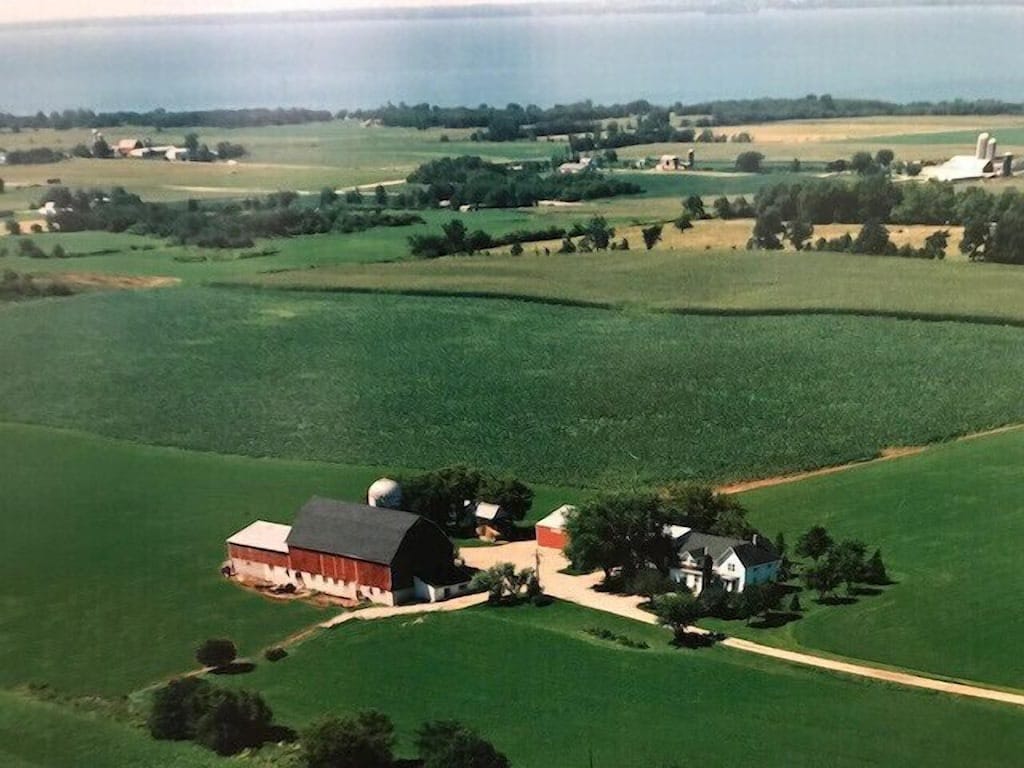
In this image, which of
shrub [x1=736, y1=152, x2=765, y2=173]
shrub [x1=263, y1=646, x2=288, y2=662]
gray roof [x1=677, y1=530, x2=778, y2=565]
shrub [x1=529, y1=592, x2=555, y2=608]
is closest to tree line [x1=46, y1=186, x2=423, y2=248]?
shrub [x1=736, y1=152, x2=765, y2=173]

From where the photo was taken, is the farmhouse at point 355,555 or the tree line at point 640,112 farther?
the tree line at point 640,112

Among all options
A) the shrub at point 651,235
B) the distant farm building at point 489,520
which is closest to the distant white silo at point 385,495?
the distant farm building at point 489,520

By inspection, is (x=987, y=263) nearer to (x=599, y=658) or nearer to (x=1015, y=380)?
(x=1015, y=380)

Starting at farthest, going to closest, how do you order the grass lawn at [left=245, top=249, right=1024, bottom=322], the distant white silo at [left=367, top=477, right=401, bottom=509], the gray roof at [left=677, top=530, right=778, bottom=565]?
the grass lawn at [left=245, top=249, right=1024, bottom=322], the distant white silo at [left=367, top=477, right=401, bottom=509], the gray roof at [left=677, top=530, right=778, bottom=565]

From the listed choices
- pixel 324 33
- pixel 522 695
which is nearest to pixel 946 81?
pixel 324 33

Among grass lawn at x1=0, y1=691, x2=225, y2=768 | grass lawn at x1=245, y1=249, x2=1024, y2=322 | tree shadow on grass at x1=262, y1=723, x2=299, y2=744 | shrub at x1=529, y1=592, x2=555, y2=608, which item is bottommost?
grass lawn at x1=0, y1=691, x2=225, y2=768

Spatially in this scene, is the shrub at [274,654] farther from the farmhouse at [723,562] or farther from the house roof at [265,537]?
the farmhouse at [723,562]

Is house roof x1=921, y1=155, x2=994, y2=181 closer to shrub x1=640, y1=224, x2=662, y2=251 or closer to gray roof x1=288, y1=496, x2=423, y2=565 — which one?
shrub x1=640, y1=224, x2=662, y2=251
